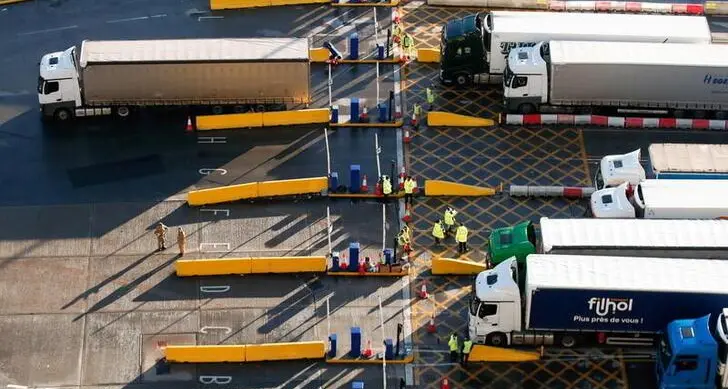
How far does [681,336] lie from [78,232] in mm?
28037

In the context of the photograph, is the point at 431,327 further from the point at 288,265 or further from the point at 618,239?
the point at 618,239

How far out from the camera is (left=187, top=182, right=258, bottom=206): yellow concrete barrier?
2648 inches

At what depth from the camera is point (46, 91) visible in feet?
237

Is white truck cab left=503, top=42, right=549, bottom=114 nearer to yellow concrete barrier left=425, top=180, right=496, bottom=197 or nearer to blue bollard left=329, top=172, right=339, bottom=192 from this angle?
yellow concrete barrier left=425, top=180, right=496, bottom=197

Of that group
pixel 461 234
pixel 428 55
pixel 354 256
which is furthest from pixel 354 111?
pixel 354 256

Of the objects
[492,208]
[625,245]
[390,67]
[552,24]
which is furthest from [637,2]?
[625,245]

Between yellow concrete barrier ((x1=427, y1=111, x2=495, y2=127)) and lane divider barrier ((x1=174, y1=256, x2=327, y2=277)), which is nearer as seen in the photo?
lane divider barrier ((x1=174, y1=256, x2=327, y2=277))

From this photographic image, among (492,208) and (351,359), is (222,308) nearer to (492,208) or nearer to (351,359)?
(351,359)

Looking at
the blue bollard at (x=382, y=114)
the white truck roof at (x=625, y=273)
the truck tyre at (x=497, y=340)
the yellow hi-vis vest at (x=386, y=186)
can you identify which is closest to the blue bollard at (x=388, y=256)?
the yellow hi-vis vest at (x=386, y=186)

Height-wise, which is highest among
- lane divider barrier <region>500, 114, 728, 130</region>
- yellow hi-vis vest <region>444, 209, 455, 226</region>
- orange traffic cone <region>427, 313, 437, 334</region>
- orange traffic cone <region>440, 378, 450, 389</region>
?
lane divider barrier <region>500, 114, 728, 130</region>

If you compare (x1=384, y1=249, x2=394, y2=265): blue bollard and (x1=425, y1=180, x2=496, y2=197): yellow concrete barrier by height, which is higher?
(x1=425, y1=180, x2=496, y2=197): yellow concrete barrier

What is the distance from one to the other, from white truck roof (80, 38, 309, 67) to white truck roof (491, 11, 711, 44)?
36.2 ft

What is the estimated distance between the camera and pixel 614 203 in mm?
63531

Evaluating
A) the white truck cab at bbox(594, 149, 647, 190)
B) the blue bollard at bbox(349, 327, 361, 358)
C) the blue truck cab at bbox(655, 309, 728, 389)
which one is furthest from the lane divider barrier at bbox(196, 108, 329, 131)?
the blue truck cab at bbox(655, 309, 728, 389)
